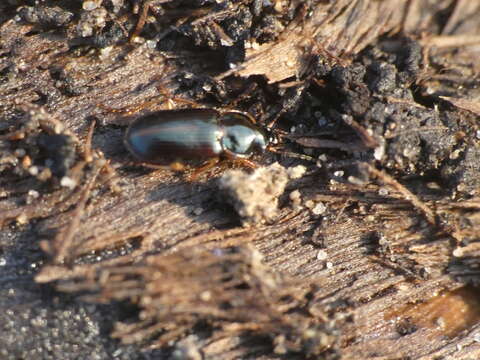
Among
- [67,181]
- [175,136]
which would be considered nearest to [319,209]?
[175,136]

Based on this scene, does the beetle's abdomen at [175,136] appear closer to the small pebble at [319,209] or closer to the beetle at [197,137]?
the beetle at [197,137]

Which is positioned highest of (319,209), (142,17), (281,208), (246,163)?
(142,17)

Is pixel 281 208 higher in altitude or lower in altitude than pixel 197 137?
lower

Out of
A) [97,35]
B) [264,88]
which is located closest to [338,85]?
[264,88]

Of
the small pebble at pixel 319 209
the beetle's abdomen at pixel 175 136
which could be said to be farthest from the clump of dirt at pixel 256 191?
the beetle's abdomen at pixel 175 136

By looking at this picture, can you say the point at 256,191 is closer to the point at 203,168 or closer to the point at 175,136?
the point at 203,168

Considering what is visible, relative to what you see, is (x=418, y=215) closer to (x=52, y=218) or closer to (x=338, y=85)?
(x=338, y=85)

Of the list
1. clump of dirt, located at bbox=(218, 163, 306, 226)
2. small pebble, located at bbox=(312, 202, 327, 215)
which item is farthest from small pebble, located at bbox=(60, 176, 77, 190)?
small pebble, located at bbox=(312, 202, 327, 215)
